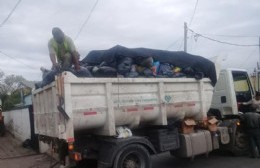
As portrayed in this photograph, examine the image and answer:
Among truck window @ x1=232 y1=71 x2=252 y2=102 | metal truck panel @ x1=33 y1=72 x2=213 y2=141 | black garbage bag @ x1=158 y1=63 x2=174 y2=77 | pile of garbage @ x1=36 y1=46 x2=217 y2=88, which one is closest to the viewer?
metal truck panel @ x1=33 y1=72 x2=213 y2=141

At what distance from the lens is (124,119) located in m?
6.76

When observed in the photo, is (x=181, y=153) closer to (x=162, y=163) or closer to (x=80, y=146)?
(x=162, y=163)

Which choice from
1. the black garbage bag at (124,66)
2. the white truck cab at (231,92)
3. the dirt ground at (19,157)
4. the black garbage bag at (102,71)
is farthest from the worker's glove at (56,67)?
the white truck cab at (231,92)

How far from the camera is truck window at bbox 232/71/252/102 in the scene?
30.4ft

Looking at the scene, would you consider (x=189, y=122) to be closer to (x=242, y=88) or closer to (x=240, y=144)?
(x=240, y=144)

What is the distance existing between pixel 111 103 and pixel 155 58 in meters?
1.87

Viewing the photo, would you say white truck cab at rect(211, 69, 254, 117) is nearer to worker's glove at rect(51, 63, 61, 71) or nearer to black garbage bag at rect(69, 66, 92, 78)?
black garbage bag at rect(69, 66, 92, 78)

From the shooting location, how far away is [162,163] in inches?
357

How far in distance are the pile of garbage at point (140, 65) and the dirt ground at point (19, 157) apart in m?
2.52

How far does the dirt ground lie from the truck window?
498cm

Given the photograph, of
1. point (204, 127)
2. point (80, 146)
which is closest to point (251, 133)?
point (204, 127)

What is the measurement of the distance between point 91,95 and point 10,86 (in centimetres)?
3449

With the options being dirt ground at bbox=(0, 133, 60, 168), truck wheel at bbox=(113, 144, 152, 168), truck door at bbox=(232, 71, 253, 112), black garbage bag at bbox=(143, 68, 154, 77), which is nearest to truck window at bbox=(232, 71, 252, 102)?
truck door at bbox=(232, 71, 253, 112)

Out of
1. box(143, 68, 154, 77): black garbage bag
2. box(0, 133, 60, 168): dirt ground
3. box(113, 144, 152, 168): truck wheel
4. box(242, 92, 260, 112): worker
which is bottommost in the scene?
box(0, 133, 60, 168): dirt ground
